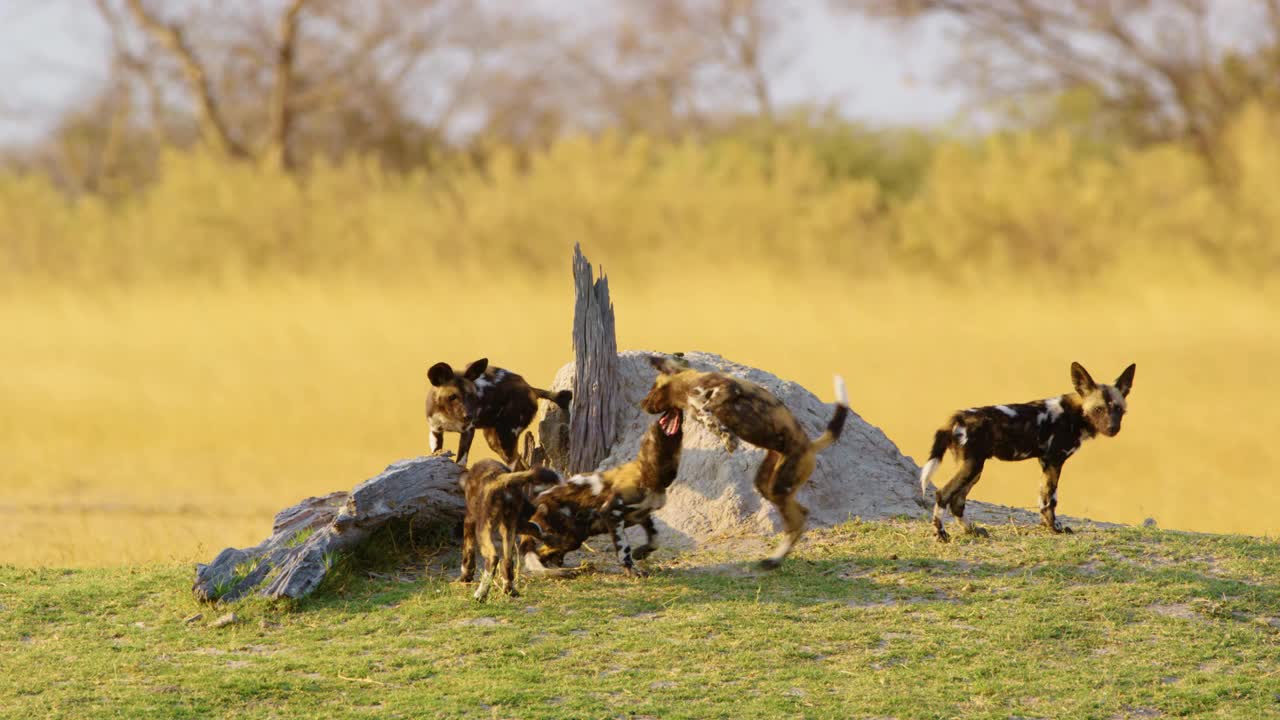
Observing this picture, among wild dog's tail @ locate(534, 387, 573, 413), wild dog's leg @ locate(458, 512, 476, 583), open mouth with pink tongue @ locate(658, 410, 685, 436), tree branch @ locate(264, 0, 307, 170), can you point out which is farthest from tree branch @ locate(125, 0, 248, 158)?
open mouth with pink tongue @ locate(658, 410, 685, 436)

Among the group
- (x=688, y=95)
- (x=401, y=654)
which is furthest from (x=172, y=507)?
(x=688, y=95)

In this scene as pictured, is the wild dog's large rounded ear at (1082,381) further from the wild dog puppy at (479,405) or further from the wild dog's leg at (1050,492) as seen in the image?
the wild dog puppy at (479,405)

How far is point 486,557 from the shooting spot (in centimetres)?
878

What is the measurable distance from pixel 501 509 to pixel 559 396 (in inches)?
90.1

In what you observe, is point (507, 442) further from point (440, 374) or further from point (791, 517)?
point (791, 517)

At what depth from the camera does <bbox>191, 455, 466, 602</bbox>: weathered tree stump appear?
9.27 meters

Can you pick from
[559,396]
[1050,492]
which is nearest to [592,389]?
[559,396]

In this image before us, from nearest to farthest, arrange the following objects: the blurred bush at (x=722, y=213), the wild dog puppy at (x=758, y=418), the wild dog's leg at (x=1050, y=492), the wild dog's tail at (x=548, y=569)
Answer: the wild dog puppy at (x=758, y=418), the wild dog's tail at (x=548, y=569), the wild dog's leg at (x=1050, y=492), the blurred bush at (x=722, y=213)

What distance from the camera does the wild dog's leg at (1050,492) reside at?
9359 mm

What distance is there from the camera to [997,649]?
25.8 ft

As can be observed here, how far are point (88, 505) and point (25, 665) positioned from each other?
8.85 m

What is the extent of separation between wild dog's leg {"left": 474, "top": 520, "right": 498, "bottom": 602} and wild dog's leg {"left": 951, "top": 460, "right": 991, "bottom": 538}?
9.47 feet

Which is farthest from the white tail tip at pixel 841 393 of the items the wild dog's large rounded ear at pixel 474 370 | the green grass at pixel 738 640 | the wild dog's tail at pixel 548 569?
the wild dog's large rounded ear at pixel 474 370

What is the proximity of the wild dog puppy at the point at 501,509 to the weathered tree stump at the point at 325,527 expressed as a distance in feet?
2.82
